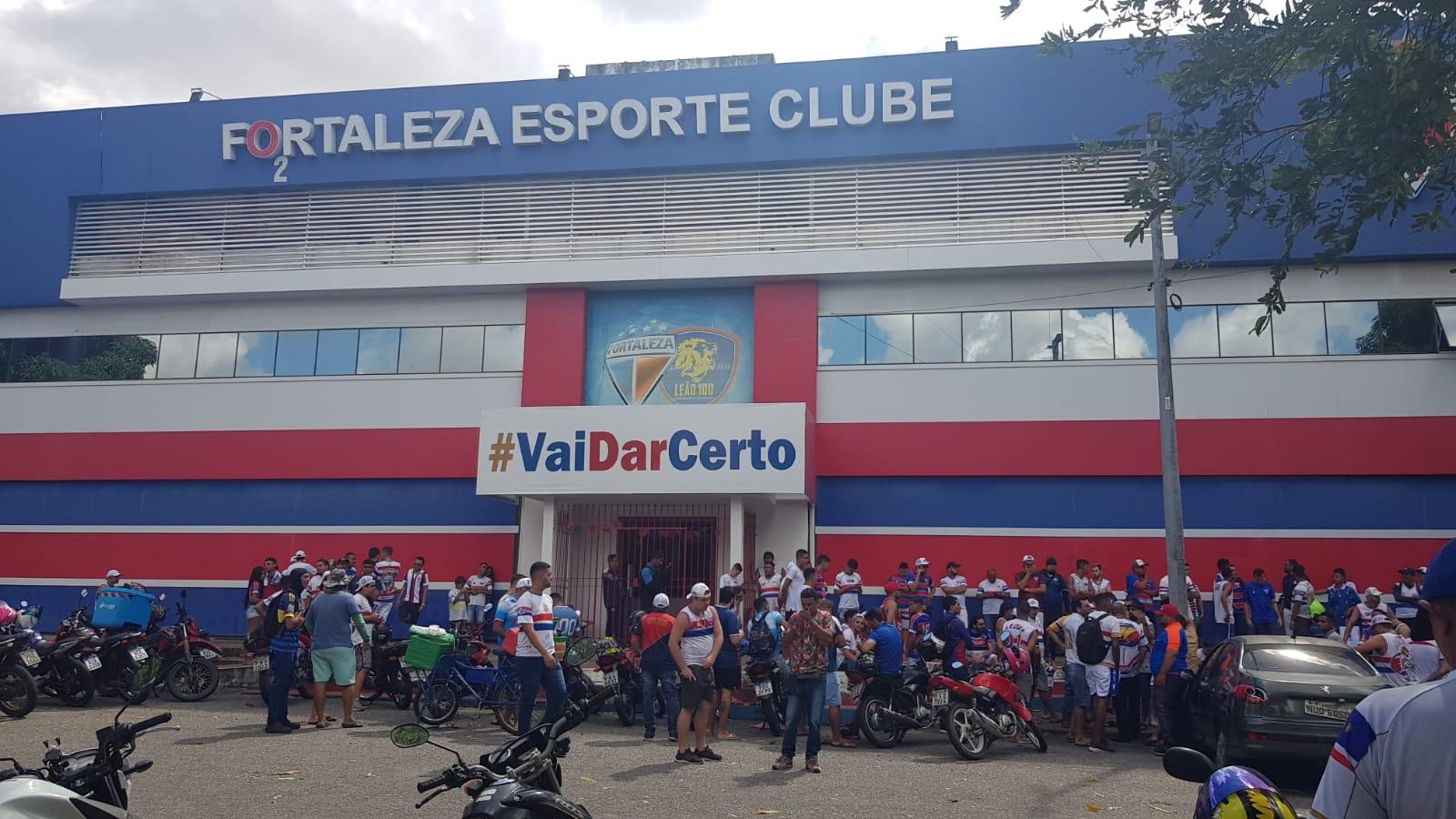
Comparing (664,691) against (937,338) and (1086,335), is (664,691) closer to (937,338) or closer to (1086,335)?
(937,338)

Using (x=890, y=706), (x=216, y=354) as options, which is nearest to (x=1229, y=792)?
(x=890, y=706)

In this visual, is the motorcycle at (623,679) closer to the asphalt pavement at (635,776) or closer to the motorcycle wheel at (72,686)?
the asphalt pavement at (635,776)

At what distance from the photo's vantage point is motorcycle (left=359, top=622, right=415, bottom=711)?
14.7m

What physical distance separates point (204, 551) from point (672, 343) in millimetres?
10654

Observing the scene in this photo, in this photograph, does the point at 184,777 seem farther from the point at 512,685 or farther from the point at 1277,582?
the point at 1277,582

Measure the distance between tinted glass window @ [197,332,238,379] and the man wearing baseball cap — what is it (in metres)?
24.3

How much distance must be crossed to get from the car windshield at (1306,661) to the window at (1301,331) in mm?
10445

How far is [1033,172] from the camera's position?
2147cm

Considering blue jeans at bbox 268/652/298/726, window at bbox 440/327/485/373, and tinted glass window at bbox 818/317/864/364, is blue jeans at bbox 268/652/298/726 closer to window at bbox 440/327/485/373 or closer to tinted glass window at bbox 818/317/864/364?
window at bbox 440/327/485/373

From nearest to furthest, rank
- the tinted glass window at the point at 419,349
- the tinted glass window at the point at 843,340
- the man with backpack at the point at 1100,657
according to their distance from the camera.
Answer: the man with backpack at the point at 1100,657
the tinted glass window at the point at 843,340
the tinted glass window at the point at 419,349

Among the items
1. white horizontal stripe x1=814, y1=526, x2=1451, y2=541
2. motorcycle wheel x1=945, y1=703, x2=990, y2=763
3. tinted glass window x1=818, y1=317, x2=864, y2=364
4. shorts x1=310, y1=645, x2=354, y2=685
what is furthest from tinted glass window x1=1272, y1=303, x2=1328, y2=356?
shorts x1=310, y1=645, x2=354, y2=685

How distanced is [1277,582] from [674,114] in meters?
14.5

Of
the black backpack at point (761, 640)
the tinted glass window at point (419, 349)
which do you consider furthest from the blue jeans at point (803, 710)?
the tinted glass window at point (419, 349)

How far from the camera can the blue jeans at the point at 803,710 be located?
1062 centimetres
